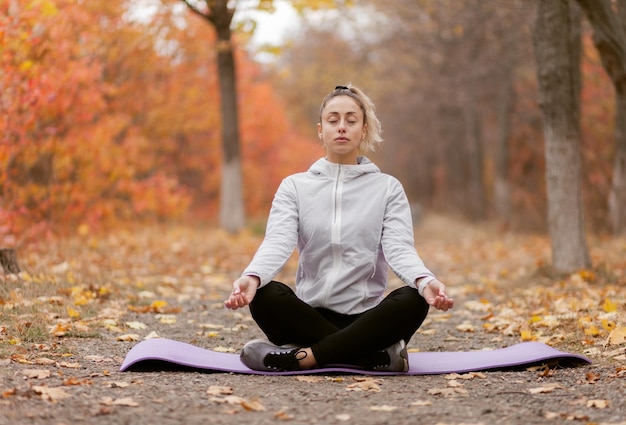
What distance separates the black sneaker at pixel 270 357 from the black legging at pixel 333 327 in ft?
0.32

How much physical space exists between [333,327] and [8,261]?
390cm

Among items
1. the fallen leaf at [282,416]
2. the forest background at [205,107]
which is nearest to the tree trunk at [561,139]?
the forest background at [205,107]

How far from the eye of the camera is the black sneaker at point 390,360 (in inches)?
183

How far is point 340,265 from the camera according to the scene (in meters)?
4.71

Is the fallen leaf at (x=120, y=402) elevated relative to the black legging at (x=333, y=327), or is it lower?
lower

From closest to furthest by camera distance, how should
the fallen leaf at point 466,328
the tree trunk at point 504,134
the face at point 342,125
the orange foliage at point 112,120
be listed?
1. the face at point 342,125
2. the fallen leaf at point 466,328
3. the orange foliage at point 112,120
4. the tree trunk at point 504,134

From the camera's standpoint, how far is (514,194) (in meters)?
21.2

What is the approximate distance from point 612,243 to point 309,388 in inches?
363

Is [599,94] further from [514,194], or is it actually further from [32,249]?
[32,249]

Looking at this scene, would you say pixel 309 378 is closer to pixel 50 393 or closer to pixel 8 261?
pixel 50 393

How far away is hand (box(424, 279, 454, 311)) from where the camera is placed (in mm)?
4199

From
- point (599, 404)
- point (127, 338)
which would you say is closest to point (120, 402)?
point (127, 338)

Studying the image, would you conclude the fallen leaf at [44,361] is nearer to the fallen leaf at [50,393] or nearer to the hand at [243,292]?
the fallen leaf at [50,393]

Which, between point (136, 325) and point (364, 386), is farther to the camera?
point (136, 325)
